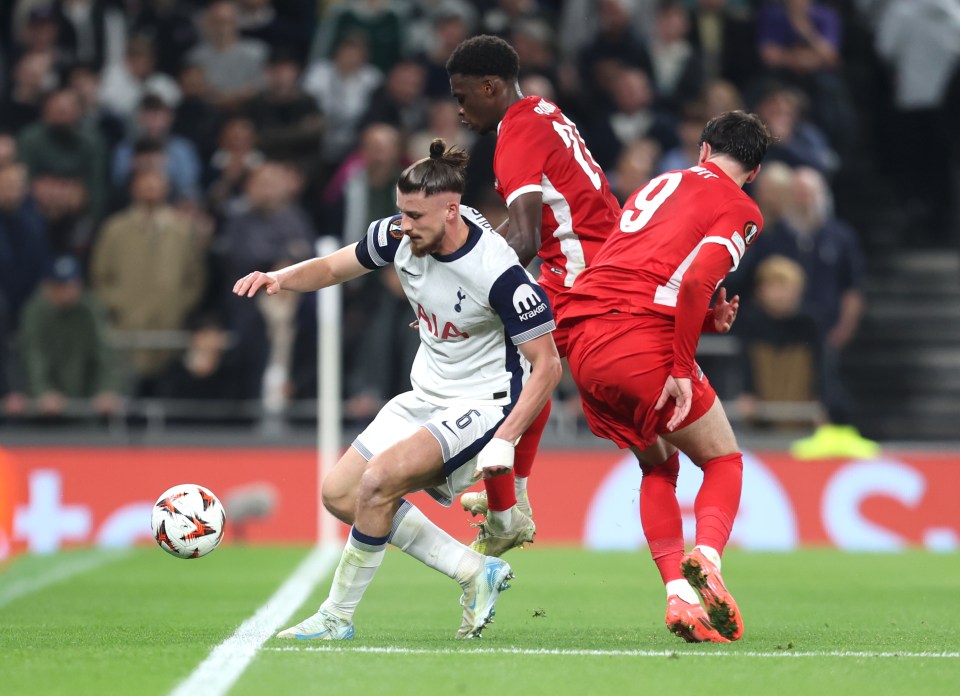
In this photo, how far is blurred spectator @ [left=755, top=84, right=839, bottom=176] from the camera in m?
15.4

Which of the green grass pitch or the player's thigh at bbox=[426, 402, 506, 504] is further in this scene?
the player's thigh at bbox=[426, 402, 506, 504]

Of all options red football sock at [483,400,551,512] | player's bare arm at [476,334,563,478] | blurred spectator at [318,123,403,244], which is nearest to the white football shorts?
player's bare arm at [476,334,563,478]

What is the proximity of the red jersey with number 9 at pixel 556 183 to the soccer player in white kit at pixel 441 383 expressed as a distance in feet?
1.73

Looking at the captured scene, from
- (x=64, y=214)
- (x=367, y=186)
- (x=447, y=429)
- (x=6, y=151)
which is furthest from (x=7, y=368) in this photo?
(x=447, y=429)

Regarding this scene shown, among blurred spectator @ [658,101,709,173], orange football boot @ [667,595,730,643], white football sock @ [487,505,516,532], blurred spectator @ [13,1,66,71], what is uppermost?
blurred spectator @ [13,1,66,71]

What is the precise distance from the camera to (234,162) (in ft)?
50.3

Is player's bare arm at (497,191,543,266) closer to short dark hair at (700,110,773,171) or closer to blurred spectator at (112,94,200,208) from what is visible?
short dark hair at (700,110,773,171)

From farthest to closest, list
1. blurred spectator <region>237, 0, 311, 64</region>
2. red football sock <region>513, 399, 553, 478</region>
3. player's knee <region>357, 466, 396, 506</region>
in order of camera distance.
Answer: blurred spectator <region>237, 0, 311, 64</region> → red football sock <region>513, 399, 553, 478</region> → player's knee <region>357, 466, 396, 506</region>

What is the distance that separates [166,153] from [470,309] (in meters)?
9.02

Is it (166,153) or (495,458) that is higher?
(166,153)

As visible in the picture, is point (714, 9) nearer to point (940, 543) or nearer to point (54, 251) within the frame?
point (940, 543)

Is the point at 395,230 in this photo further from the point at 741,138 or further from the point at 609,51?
the point at 609,51

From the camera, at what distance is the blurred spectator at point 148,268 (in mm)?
14555

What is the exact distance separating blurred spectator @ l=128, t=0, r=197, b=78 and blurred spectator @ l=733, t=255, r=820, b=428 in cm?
634
